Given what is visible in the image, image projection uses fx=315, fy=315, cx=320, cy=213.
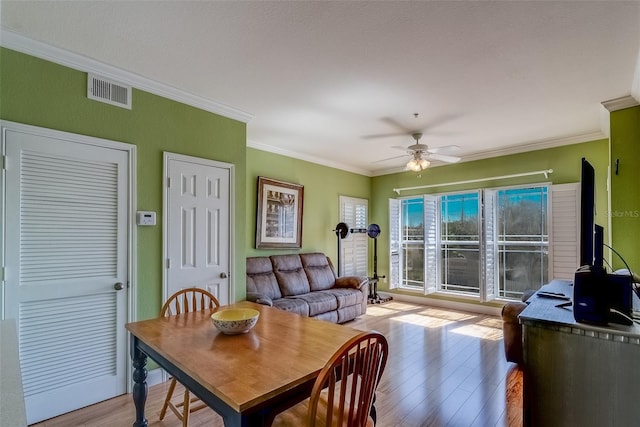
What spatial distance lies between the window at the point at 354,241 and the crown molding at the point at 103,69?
126 inches

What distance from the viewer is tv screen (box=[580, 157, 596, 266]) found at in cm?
165

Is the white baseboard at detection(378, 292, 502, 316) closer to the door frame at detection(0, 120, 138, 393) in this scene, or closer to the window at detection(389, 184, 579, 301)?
the window at detection(389, 184, 579, 301)

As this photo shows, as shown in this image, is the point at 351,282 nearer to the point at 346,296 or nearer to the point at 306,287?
the point at 346,296

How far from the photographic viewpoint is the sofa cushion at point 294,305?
3835 millimetres

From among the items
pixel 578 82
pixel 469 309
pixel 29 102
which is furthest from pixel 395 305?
pixel 29 102

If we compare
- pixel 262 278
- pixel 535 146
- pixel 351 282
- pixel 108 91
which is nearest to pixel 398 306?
pixel 351 282

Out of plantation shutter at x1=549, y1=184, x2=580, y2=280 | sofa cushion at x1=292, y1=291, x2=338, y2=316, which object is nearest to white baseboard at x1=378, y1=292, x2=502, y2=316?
plantation shutter at x1=549, y1=184, x2=580, y2=280

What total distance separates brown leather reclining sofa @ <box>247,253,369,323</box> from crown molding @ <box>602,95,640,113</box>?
11.8ft

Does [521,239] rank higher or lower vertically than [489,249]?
higher

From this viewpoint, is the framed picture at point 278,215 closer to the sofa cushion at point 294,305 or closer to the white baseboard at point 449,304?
the sofa cushion at point 294,305

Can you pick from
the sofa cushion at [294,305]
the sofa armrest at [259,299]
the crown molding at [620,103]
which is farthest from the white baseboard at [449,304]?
the sofa armrest at [259,299]

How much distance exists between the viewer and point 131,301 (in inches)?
105

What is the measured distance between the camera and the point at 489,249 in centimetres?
517

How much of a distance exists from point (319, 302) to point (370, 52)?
3.01m
